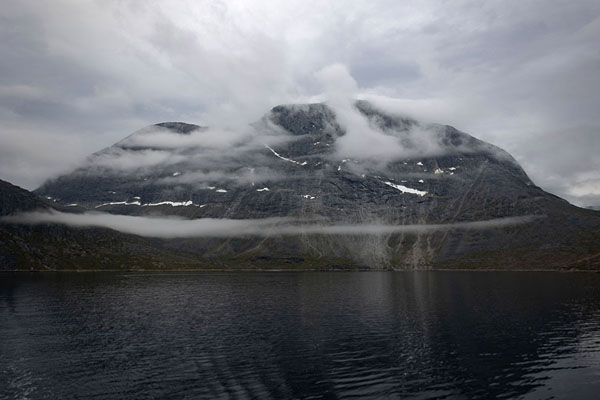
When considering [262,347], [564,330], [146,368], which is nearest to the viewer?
[146,368]

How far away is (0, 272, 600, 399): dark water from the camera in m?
51.0

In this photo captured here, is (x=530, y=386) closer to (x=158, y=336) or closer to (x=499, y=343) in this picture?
(x=499, y=343)

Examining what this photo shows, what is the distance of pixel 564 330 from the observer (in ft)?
283

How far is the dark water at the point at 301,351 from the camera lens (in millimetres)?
51031

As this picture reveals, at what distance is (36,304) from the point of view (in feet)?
420

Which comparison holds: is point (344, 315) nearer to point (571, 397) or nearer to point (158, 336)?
point (158, 336)

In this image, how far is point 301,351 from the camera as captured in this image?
228 feet

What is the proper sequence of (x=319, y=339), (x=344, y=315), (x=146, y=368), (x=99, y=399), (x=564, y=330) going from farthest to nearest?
(x=344, y=315) → (x=564, y=330) → (x=319, y=339) → (x=146, y=368) → (x=99, y=399)

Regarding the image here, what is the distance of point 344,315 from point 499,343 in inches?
1676

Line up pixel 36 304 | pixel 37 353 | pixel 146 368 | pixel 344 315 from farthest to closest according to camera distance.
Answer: pixel 36 304, pixel 344 315, pixel 37 353, pixel 146 368

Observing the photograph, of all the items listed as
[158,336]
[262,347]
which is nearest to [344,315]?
[262,347]

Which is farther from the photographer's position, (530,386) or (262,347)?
(262,347)

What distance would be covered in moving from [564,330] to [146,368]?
8438cm

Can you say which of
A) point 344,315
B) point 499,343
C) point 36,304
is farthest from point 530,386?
point 36,304
